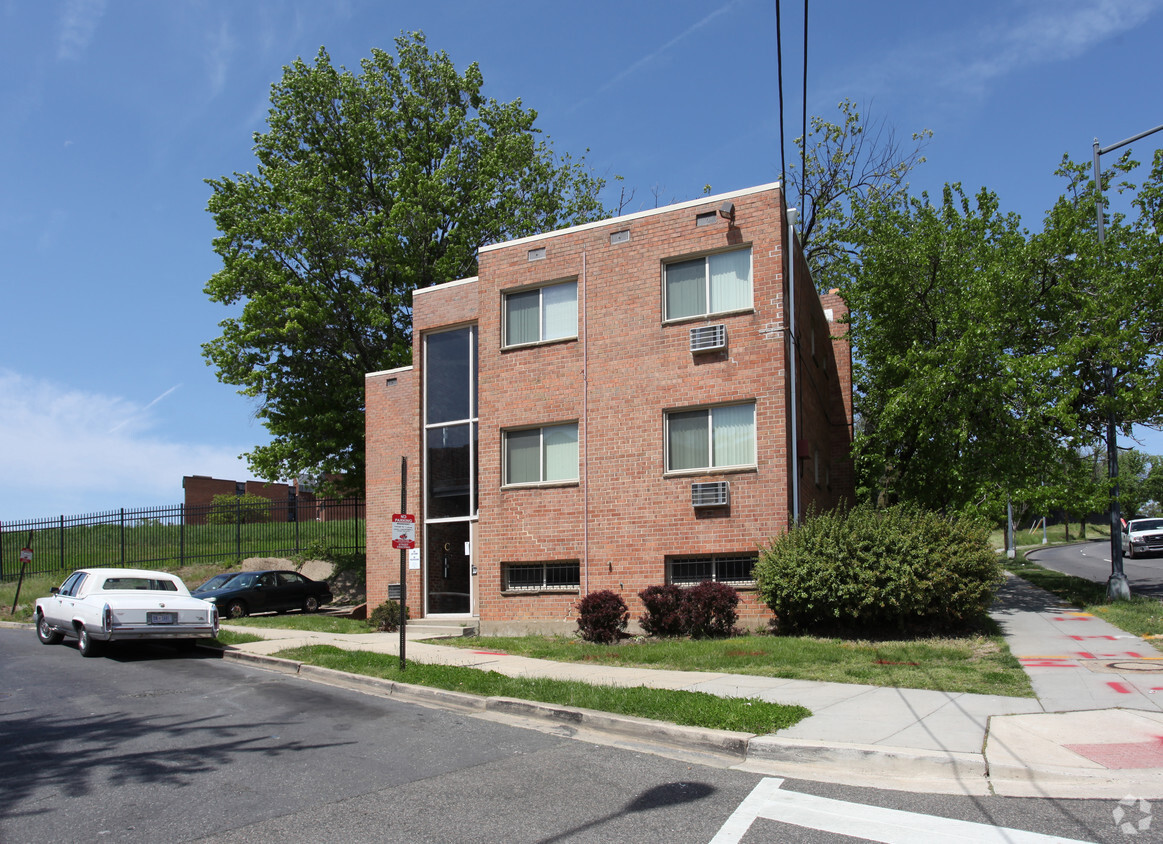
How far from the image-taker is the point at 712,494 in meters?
15.5

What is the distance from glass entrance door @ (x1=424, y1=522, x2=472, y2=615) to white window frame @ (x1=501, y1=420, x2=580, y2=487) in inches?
95.1

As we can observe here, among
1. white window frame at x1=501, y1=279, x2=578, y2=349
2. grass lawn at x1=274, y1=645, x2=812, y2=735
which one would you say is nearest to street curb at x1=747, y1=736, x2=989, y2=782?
grass lawn at x1=274, y1=645, x2=812, y2=735

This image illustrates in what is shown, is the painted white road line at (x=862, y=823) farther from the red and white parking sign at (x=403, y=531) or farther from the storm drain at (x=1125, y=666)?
the red and white parking sign at (x=403, y=531)

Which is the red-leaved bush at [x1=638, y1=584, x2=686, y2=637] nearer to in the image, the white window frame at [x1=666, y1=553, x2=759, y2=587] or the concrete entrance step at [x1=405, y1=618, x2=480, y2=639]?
the white window frame at [x1=666, y1=553, x2=759, y2=587]

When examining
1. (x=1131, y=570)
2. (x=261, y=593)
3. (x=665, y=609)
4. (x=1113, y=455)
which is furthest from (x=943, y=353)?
(x=261, y=593)

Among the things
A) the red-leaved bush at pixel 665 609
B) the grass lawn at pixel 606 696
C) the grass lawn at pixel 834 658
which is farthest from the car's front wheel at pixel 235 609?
the red-leaved bush at pixel 665 609

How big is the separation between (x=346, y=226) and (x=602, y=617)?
Answer: 17122 mm

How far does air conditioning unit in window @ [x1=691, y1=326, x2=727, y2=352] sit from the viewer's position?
52.0ft

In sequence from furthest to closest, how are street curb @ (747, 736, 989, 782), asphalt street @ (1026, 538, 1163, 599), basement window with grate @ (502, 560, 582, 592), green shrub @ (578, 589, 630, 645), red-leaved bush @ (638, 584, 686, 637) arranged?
asphalt street @ (1026, 538, 1163, 599)
basement window with grate @ (502, 560, 582, 592)
green shrub @ (578, 589, 630, 645)
red-leaved bush @ (638, 584, 686, 637)
street curb @ (747, 736, 989, 782)

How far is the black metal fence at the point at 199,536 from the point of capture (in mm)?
30531

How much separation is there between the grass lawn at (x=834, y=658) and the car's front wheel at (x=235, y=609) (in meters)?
10.6

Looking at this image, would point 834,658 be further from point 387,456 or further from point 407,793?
point 387,456

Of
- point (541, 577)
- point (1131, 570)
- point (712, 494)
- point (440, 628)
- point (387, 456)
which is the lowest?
point (440, 628)

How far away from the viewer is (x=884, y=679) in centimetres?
1018
